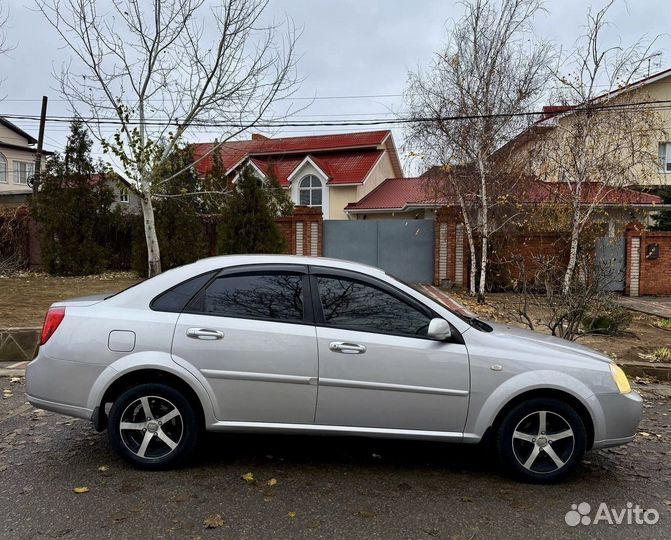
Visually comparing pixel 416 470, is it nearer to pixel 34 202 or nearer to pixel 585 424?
pixel 585 424

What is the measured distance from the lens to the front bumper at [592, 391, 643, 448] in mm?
3475

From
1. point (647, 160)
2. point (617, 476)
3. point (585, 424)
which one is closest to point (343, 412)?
point (585, 424)

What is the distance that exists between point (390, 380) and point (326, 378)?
1.44 ft

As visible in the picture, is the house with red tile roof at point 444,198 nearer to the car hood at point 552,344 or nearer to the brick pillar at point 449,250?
the brick pillar at point 449,250

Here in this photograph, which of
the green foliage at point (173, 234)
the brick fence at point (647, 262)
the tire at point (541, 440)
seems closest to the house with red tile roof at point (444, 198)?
the brick fence at point (647, 262)

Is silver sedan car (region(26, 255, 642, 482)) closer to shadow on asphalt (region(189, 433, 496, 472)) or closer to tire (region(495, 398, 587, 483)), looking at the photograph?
tire (region(495, 398, 587, 483))

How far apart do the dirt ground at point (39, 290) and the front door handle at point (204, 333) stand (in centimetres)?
637

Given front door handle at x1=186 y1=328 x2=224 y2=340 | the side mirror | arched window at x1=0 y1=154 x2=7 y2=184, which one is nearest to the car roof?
front door handle at x1=186 y1=328 x2=224 y2=340

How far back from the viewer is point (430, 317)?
3594 millimetres

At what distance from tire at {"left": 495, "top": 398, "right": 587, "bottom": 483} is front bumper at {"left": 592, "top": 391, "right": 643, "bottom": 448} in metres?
0.16

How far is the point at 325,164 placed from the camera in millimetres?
25391

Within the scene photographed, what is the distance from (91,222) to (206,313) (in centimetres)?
1612

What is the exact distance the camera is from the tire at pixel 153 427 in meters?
3.54

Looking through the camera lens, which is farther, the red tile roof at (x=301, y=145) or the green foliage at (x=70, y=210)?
the red tile roof at (x=301, y=145)
